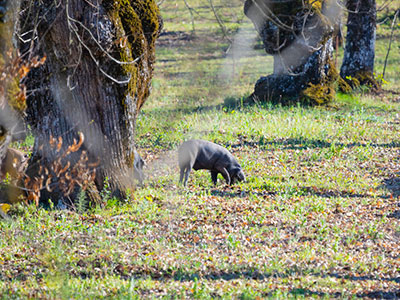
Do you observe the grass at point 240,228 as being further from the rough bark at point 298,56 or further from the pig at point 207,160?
the rough bark at point 298,56

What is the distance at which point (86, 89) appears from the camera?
7352 millimetres

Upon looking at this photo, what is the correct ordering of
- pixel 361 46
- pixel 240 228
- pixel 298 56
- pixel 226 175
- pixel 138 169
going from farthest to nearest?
pixel 361 46 < pixel 298 56 < pixel 226 175 < pixel 138 169 < pixel 240 228

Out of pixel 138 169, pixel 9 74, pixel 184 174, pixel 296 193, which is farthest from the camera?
pixel 184 174

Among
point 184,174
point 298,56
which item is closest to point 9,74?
point 184,174

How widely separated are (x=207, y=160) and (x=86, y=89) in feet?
9.37

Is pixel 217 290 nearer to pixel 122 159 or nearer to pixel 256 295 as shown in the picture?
pixel 256 295

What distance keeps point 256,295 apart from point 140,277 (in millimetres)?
1295

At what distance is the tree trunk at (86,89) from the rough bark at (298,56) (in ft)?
25.8

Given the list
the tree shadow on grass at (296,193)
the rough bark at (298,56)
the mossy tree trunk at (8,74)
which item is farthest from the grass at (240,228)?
the rough bark at (298,56)

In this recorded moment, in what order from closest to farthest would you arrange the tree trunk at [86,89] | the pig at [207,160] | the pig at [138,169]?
the tree trunk at [86,89]
the pig at [138,169]
the pig at [207,160]

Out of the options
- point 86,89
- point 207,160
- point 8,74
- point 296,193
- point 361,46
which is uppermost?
point 8,74

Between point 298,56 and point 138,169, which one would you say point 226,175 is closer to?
point 138,169

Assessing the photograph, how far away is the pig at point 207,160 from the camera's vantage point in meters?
9.20

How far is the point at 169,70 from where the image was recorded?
25016mm
